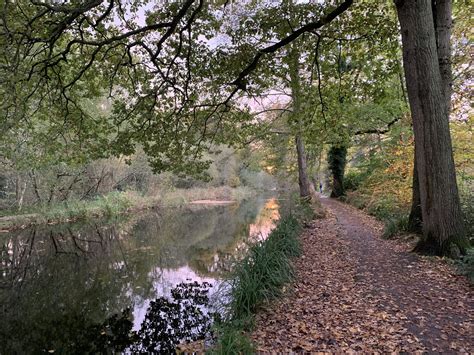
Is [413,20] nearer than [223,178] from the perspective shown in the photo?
Yes

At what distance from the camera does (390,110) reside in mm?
13914

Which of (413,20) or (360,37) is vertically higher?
(360,37)

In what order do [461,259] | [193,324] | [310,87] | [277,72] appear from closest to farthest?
[461,259], [193,324], [277,72], [310,87]

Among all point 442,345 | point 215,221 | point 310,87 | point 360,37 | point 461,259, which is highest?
point 360,37

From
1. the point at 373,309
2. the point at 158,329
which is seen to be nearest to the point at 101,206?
the point at 158,329

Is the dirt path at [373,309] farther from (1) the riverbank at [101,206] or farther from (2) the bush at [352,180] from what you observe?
(1) the riverbank at [101,206]

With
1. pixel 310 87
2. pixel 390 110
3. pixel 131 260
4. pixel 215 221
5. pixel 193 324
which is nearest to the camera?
pixel 193 324

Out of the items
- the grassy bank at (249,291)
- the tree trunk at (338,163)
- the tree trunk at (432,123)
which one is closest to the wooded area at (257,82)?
the tree trunk at (432,123)

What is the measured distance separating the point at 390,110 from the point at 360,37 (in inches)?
271

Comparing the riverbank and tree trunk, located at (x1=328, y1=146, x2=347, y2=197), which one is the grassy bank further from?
the riverbank

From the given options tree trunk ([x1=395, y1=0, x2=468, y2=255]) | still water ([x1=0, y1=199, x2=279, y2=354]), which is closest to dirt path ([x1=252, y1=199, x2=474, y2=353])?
tree trunk ([x1=395, y1=0, x2=468, y2=255])

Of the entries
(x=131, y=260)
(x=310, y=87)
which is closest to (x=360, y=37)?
(x=310, y=87)

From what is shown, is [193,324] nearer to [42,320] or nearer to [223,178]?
[42,320]

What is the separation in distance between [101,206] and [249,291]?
19.4 meters
